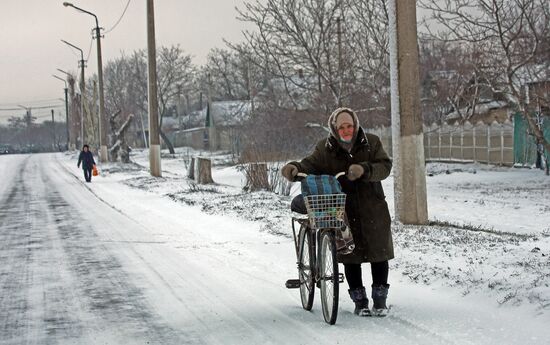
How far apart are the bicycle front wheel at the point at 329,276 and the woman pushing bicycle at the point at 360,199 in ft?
0.60

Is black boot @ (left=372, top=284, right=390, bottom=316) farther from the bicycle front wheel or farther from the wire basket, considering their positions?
the wire basket

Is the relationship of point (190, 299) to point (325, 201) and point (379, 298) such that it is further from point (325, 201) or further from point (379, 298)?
point (325, 201)

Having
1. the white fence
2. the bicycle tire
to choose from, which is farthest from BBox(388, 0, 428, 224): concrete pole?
the white fence

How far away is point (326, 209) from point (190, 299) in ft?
7.38

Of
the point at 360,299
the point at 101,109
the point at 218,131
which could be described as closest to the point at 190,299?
the point at 360,299

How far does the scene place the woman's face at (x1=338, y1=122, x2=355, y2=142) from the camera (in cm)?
626

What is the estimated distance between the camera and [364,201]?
20.7 ft

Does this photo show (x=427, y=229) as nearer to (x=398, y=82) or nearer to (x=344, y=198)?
(x=398, y=82)

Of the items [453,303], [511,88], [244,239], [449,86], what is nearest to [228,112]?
[449,86]

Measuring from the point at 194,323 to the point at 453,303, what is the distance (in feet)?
7.29

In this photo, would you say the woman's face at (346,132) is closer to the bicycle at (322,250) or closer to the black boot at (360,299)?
the bicycle at (322,250)

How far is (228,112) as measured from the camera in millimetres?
81688

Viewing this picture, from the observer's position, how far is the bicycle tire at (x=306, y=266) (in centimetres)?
643

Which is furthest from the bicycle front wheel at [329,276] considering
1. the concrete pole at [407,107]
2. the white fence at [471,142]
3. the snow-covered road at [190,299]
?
the white fence at [471,142]
